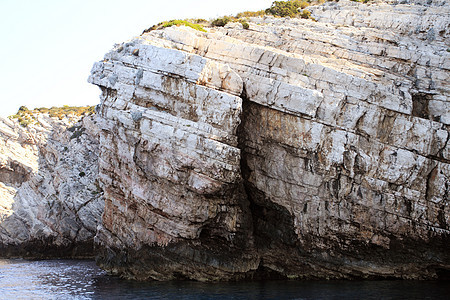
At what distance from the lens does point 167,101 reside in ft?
95.7

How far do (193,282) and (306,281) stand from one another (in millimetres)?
7740

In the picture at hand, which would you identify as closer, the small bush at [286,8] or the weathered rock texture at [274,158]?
the weathered rock texture at [274,158]

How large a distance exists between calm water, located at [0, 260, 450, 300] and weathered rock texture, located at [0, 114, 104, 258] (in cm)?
1319

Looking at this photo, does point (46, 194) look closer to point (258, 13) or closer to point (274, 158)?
point (274, 158)

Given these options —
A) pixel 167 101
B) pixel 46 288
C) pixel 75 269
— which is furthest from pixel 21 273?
pixel 167 101

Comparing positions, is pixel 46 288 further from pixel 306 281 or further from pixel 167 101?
pixel 306 281

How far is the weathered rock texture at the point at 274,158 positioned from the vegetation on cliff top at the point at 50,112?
1078 inches

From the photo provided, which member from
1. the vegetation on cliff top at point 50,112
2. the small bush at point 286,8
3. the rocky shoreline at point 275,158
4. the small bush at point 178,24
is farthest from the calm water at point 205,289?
the vegetation on cliff top at point 50,112

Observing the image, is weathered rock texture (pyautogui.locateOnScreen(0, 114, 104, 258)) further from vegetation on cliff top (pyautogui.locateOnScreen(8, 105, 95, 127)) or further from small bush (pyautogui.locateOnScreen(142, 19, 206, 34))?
small bush (pyautogui.locateOnScreen(142, 19, 206, 34))

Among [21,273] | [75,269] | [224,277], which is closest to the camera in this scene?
[224,277]

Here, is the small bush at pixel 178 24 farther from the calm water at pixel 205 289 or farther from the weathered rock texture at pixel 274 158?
the calm water at pixel 205 289

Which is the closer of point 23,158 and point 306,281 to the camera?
point 306,281

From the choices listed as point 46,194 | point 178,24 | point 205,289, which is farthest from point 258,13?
point 46,194

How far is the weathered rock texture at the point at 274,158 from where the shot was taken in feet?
91.5
